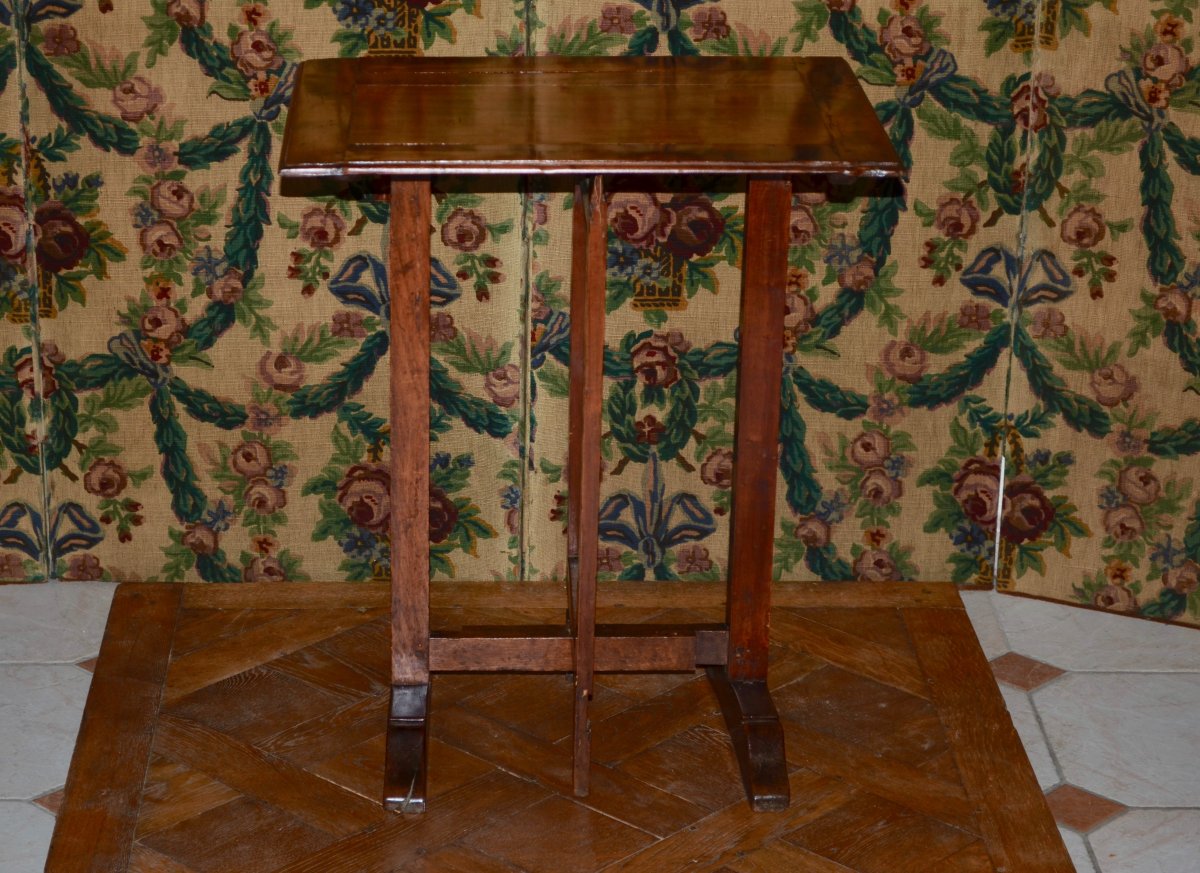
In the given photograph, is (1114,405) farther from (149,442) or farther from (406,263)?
(149,442)

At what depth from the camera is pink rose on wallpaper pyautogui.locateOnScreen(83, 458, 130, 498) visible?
2.88 metres

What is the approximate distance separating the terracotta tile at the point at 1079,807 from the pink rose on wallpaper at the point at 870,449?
0.72 meters

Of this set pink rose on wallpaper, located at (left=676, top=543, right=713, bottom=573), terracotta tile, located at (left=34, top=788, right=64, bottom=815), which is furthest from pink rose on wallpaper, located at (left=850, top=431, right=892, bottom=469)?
terracotta tile, located at (left=34, top=788, right=64, bottom=815)

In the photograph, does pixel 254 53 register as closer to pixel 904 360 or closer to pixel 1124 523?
pixel 904 360

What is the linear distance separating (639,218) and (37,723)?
1.30m

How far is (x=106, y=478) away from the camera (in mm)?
2893

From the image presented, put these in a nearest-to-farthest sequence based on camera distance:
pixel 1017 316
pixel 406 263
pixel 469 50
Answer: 1. pixel 406 263
2. pixel 469 50
3. pixel 1017 316

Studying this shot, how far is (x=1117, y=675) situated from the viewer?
2.73 metres

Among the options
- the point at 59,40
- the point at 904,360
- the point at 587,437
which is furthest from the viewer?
the point at 904,360

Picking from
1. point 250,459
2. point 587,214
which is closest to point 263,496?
point 250,459

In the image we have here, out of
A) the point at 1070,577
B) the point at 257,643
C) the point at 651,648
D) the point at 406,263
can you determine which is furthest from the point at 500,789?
the point at 1070,577

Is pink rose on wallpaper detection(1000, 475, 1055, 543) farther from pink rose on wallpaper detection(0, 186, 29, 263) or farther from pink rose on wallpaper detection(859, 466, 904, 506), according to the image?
pink rose on wallpaper detection(0, 186, 29, 263)

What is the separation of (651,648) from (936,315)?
0.84 meters

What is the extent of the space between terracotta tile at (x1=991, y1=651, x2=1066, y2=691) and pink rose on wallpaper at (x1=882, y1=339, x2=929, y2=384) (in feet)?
1.71
